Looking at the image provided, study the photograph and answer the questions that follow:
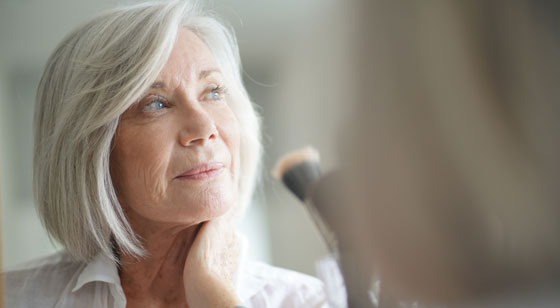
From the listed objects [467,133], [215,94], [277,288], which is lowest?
[277,288]

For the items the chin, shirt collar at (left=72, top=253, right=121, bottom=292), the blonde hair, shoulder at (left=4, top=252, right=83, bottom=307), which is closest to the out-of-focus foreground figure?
the blonde hair

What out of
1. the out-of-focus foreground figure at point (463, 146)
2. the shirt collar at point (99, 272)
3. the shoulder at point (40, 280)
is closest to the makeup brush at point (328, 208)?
the out-of-focus foreground figure at point (463, 146)

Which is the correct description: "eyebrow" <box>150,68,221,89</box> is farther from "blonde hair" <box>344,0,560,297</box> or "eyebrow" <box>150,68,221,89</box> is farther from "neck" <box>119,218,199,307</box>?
"blonde hair" <box>344,0,560,297</box>

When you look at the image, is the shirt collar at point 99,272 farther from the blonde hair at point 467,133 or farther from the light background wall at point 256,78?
the blonde hair at point 467,133

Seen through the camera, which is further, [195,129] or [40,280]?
[40,280]

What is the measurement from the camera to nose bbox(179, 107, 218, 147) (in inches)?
32.9

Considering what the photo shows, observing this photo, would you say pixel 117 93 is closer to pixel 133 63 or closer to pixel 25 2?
pixel 133 63

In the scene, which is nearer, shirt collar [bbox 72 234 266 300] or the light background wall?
shirt collar [bbox 72 234 266 300]

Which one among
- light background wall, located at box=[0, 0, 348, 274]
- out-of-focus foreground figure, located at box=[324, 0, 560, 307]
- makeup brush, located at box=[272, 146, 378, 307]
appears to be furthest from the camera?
light background wall, located at box=[0, 0, 348, 274]

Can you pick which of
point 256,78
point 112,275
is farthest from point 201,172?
point 256,78

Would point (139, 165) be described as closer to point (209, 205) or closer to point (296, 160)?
point (209, 205)

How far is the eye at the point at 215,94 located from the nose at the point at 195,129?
58mm

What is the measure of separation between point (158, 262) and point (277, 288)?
236 mm

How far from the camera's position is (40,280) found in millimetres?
958
